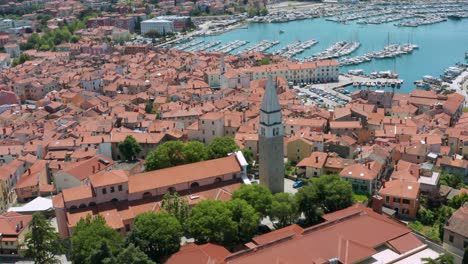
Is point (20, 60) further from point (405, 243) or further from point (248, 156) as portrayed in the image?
point (405, 243)

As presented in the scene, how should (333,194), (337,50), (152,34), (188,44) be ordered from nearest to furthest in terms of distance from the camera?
(333,194) → (337,50) → (188,44) → (152,34)

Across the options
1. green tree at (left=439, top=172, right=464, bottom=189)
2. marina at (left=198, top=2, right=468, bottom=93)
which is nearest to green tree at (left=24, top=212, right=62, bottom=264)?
green tree at (left=439, top=172, right=464, bottom=189)

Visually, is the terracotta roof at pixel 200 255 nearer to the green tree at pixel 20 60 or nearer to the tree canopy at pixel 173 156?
the tree canopy at pixel 173 156

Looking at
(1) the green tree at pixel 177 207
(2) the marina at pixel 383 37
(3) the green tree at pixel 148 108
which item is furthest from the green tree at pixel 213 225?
(2) the marina at pixel 383 37

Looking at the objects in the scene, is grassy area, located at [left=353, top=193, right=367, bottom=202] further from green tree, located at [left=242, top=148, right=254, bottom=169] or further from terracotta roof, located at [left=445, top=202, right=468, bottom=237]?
green tree, located at [left=242, top=148, right=254, bottom=169]

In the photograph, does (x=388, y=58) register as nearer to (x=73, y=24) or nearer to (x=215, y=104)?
(x=215, y=104)

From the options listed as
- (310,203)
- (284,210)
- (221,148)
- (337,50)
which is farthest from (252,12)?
(284,210)
